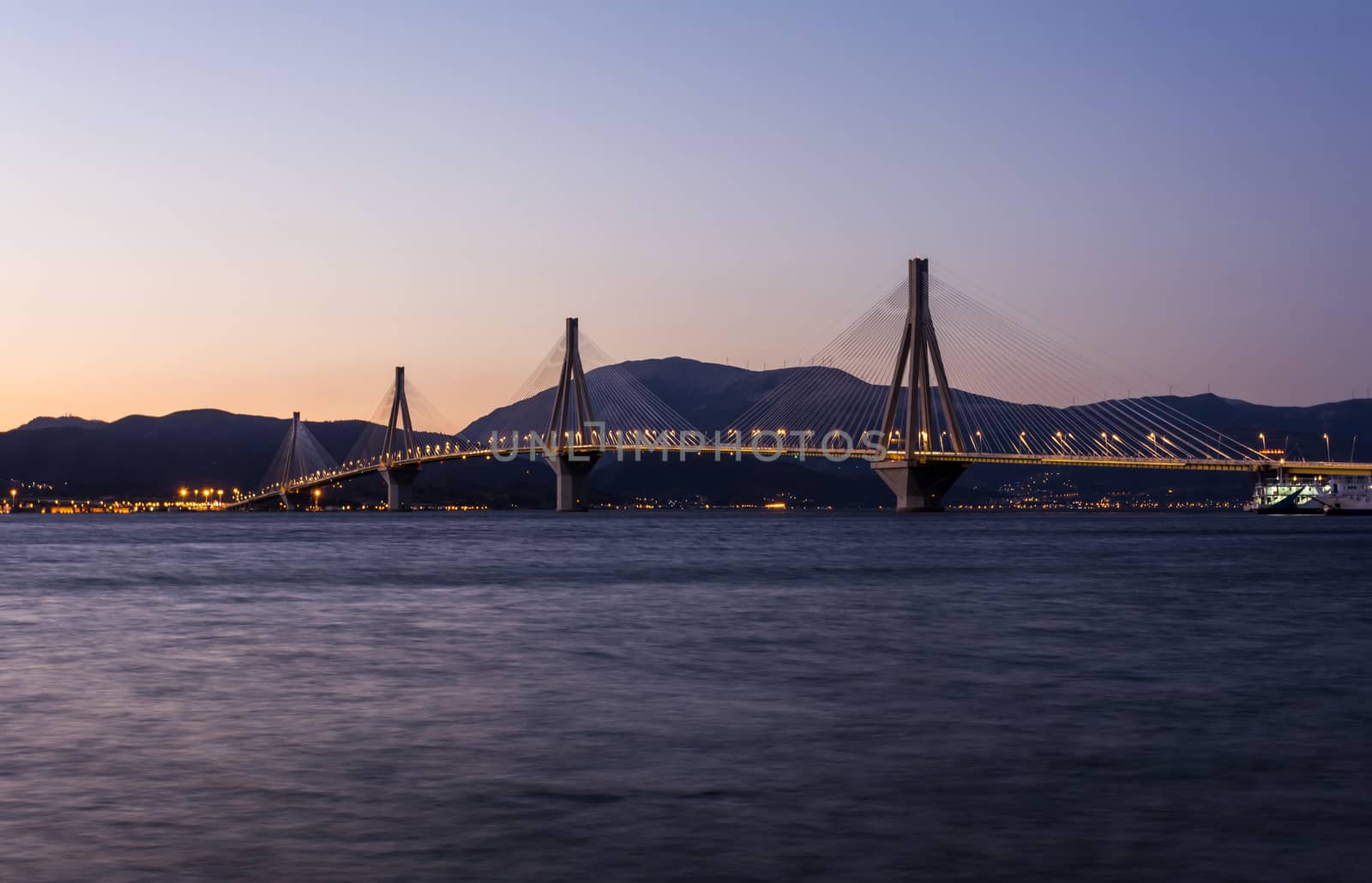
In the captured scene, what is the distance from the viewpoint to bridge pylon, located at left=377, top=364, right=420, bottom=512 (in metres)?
145

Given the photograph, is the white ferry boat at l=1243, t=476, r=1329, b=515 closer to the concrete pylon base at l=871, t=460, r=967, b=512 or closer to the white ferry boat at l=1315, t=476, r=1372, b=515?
the white ferry boat at l=1315, t=476, r=1372, b=515

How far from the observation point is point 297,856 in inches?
320

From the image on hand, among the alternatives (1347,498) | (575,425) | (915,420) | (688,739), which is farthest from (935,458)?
(688,739)

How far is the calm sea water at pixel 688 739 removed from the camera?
8.30 m

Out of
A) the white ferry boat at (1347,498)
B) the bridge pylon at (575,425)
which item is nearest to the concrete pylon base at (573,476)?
the bridge pylon at (575,425)

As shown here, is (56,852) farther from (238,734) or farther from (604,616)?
(604,616)

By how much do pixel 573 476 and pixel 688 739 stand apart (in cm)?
11655

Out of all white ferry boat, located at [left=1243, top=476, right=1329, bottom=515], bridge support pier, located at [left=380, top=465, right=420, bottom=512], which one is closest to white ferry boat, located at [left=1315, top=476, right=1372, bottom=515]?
white ferry boat, located at [left=1243, top=476, right=1329, bottom=515]

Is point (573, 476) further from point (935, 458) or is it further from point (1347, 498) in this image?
point (1347, 498)

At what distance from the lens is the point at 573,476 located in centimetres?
12862

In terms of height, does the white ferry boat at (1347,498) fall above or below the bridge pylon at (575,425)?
below

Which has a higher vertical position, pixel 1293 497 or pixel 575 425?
pixel 575 425

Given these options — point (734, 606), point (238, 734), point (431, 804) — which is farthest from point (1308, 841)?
point (734, 606)

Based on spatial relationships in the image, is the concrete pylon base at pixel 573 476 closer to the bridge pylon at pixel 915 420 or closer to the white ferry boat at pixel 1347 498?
the bridge pylon at pixel 915 420
